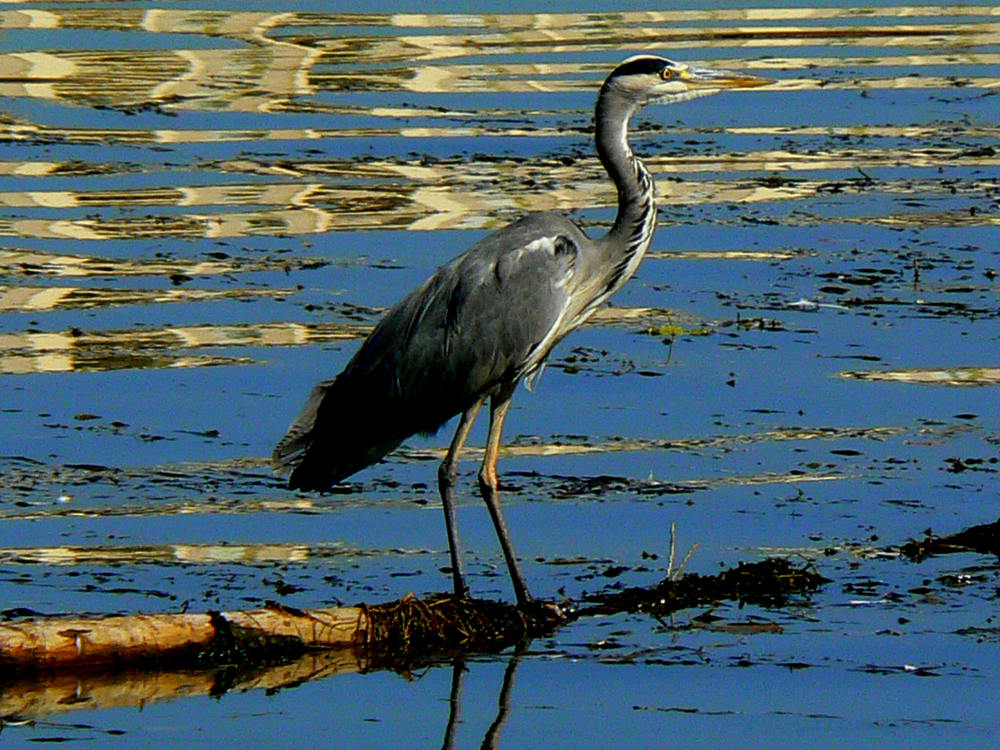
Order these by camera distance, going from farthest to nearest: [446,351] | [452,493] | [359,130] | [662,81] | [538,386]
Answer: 1. [359,130]
2. [538,386]
3. [662,81]
4. [446,351]
5. [452,493]

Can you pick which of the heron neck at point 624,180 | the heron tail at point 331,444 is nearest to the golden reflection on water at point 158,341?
the heron tail at point 331,444

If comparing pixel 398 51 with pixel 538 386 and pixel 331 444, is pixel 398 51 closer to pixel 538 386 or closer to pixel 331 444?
pixel 538 386

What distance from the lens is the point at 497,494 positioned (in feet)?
27.7

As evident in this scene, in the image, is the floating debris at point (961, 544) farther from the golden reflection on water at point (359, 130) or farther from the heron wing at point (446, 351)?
the golden reflection on water at point (359, 130)

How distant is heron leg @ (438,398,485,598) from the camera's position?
313 inches

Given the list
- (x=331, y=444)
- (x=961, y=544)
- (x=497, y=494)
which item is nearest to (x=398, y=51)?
(x=331, y=444)

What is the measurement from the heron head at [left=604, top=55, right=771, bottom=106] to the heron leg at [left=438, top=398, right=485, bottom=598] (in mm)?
1358

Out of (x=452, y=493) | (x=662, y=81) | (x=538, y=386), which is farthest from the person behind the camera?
(x=538, y=386)

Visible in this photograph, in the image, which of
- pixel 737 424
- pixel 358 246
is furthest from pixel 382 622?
pixel 358 246

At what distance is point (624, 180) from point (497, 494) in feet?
4.34

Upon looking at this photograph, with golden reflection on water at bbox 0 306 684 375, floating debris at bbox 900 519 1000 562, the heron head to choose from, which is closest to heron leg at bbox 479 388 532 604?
the heron head

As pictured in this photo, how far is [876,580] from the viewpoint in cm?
806

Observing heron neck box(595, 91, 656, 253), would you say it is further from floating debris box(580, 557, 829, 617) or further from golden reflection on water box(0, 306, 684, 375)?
golden reflection on water box(0, 306, 684, 375)

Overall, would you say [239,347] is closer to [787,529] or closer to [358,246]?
[358,246]
